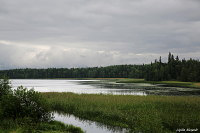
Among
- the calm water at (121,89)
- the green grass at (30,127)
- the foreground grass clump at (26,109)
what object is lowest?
the calm water at (121,89)

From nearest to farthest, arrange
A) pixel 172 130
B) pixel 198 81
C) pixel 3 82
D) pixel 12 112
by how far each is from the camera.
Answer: pixel 172 130 → pixel 12 112 → pixel 3 82 → pixel 198 81

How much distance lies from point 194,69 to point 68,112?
97.7 metres

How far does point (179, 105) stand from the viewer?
30.5 m

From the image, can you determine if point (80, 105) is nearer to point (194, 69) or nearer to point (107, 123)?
point (107, 123)

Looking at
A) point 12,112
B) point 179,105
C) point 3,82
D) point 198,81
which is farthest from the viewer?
point 198,81

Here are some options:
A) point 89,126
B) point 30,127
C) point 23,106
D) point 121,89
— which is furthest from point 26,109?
point 121,89

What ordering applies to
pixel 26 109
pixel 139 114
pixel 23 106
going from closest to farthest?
pixel 26 109 < pixel 23 106 < pixel 139 114

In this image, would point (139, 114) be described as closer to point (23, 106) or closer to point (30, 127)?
point (30, 127)

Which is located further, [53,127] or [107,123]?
[107,123]

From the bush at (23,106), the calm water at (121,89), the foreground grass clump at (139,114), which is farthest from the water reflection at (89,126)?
the calm water at (121,89)

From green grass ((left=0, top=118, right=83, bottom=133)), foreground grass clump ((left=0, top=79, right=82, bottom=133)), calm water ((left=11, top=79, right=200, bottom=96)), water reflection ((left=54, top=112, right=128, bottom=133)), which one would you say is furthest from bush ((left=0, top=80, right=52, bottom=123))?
calm water ((left=11, top=79, right=200, bottom=96))

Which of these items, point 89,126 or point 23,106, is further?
point 89,126

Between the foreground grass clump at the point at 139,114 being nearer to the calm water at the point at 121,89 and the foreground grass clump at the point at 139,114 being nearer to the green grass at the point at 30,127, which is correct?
the green grass at the point at 30,127

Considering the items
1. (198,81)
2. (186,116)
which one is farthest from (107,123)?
(198,81)
